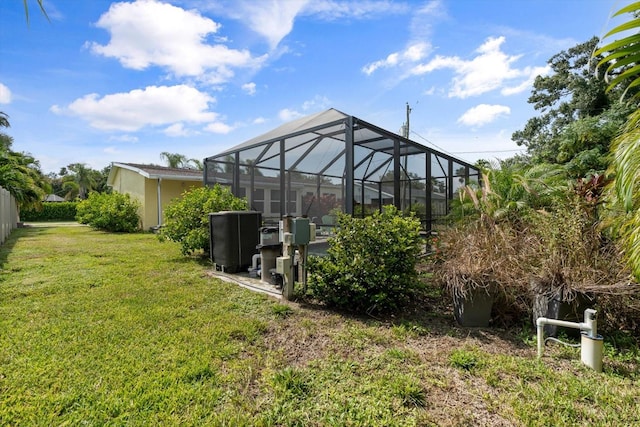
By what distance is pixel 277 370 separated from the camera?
7.93ft

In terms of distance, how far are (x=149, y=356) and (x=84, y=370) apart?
1.42 feet

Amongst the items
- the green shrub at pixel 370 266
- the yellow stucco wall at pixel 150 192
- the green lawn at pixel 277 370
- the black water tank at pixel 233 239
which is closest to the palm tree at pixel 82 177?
the yellow stucco wall at pixel 150 192

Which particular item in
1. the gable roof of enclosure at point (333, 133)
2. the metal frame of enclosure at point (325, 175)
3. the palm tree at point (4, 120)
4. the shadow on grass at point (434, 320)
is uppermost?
the palm tree at point (4, 120)

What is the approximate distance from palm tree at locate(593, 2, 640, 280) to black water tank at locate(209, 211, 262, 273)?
5005 millimetres

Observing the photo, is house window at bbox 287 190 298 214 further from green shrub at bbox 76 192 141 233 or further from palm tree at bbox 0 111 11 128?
palm tree at bbox 0 111 11 128

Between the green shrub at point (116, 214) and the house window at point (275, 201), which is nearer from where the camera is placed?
the house window at point (275, 201)

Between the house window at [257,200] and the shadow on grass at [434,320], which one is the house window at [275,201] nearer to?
the house window at [257,200]

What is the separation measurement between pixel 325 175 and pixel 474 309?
6.11 m

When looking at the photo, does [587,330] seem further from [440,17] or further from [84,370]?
[440,17]

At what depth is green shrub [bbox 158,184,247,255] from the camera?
6637mm

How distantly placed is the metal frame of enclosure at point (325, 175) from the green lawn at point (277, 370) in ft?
13.8

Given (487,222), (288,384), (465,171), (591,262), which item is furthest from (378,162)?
(288,384)

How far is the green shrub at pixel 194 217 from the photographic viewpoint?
21.8ft

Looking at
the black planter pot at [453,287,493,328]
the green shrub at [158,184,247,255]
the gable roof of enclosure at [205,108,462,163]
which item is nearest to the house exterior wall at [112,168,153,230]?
the gable roof of enclosure at [205,108,462,163]
